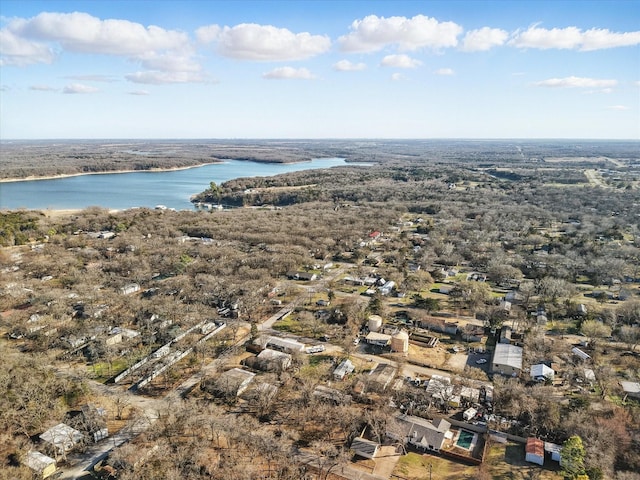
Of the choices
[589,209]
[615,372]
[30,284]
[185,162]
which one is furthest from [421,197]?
[185,162]

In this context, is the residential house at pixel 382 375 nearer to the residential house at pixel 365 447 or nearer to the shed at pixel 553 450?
the residential house at pixel 365 447

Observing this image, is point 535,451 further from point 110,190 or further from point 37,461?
point 110,190

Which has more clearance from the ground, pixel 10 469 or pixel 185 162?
pixel 185 162

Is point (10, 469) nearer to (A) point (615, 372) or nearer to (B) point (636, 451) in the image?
(B) point (636, 451)

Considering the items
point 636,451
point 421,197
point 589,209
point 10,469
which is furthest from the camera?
point 421,197

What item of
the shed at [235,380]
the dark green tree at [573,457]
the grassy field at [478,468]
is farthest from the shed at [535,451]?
the shed at [235,380]

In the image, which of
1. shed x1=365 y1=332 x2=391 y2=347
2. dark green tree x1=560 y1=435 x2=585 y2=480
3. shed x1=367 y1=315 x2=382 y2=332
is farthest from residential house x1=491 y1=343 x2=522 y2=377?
shed x1=367 y1=315 x2=382 y2=332

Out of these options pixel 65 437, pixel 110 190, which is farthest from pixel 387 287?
pixel 110 190
